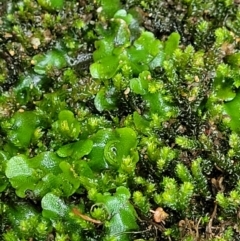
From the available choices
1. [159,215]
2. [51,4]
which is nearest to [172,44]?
[51,4]

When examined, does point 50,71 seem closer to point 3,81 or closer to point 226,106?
point 3,81

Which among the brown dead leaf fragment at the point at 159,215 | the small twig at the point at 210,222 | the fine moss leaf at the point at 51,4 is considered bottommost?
the small twig at the point at 210,222

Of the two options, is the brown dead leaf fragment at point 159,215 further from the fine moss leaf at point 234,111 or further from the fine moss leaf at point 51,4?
the fine moss leaf at point 51,4

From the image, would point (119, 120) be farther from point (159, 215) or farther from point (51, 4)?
point (51, 4)

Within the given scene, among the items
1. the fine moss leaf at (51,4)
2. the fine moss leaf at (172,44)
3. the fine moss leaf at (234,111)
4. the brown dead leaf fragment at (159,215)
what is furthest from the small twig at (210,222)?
the fine moss leaf at (51,4)

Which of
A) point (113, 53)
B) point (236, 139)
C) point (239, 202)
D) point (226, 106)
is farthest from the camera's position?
point (113, 53)

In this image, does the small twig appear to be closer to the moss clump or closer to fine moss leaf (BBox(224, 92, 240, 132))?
the moss clump

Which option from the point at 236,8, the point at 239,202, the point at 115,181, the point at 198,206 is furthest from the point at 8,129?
the point at 236,8

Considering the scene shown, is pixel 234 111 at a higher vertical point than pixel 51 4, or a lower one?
lower

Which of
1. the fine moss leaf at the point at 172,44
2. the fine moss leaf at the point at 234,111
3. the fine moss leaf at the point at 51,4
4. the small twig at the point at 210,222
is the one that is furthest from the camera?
the fine moss leaf at the point at 51,4
